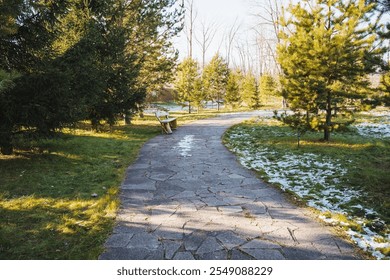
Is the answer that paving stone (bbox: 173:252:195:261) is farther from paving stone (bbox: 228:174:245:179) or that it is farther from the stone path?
paving stone (bbox: 228:174:245:179)

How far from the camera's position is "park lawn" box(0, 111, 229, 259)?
3.61 m

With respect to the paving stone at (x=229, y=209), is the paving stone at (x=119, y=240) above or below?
above

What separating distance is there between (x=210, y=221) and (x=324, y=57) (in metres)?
7.66

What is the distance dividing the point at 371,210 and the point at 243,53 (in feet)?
190

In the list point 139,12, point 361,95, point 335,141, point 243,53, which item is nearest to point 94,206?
point 361,95

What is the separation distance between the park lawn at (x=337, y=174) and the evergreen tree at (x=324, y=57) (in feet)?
4.79

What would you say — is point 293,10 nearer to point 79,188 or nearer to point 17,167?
point 79,188

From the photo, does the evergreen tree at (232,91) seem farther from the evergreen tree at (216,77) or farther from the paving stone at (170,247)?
the paving stone at (170,247)

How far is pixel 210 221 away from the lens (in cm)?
428

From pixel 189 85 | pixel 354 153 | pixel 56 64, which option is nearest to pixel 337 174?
pixel 354 153

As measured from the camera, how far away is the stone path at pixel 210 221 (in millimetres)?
3441

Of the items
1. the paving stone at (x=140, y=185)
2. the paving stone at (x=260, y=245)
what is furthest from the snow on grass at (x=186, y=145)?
the paving stone at (x=260, y=245)

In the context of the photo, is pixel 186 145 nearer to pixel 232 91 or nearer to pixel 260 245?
pixel 260 245

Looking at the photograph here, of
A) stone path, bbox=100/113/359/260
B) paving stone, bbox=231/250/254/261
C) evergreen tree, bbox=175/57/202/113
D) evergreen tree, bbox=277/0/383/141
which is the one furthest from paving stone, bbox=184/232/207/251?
evergreen tree, bbox=175/57/202/113
